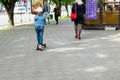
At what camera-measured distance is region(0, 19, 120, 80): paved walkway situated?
9.45 meters

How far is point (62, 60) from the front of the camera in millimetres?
11688

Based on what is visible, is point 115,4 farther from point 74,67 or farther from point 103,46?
point 74,67

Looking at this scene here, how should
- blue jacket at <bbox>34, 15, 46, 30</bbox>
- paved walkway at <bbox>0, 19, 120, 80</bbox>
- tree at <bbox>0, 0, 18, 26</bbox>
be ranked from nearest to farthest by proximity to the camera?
paved walkway at <bbox>0, 19, 120, 80</bbox>, blue jacket at <bbox>34, 15, 46, 30</bbox>, tree at <bbox>0, 0, 18, 26</bbox>

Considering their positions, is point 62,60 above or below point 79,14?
below

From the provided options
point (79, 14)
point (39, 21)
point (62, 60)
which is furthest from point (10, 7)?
point (62, 60)

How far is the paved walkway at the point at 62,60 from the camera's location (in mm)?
9445

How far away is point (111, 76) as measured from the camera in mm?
9203

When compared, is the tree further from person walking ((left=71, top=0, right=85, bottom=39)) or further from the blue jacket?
the blue jacket

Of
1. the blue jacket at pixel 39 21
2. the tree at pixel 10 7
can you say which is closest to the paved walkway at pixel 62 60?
the blue jacket at pixel 39 21

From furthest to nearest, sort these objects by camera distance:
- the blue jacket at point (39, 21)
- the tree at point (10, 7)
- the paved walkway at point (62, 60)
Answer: the tree at point (10, 7) → the blue jacket at point (39, 21) → the paved walkway at point (62, 60)

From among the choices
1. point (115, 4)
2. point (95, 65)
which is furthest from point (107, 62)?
point (115, 4)

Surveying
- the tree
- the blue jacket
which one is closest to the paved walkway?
the blue jacket

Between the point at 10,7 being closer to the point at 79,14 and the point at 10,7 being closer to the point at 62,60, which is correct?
the point at 79,14

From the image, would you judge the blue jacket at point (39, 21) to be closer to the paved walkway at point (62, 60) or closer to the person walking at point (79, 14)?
the paved walkway at point (62, 60)
